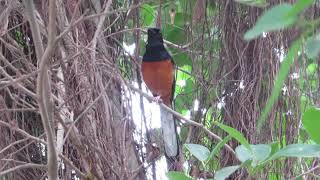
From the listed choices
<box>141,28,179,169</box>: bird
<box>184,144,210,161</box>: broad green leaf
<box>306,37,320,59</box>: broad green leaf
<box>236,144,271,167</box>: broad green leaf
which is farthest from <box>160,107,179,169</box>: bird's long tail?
<box>306,37,320,59</box>: broad green leaf

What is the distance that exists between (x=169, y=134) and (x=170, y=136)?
0.02m

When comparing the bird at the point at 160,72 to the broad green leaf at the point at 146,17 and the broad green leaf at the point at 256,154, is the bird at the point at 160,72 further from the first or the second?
the broad green leaf at the point at 256,154

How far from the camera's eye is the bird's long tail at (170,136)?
6.88ft

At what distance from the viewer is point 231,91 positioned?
6.72 feet

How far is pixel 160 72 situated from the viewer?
3.21 meters

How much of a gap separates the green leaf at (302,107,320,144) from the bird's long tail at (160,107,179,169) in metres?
1.17

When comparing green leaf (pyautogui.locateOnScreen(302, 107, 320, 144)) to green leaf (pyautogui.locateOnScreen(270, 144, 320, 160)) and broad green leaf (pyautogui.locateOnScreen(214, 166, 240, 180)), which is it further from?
broad green leaf (pyautogui.locateOnScreen(214, 166, 240, 180))

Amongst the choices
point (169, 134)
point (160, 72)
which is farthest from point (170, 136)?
point (160, 72)

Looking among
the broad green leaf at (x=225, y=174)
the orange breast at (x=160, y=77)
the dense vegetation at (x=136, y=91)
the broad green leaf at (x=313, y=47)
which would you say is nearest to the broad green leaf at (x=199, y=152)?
the dense vegetation at (x=136, y=91)

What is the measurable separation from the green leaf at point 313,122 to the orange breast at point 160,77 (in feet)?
7.19

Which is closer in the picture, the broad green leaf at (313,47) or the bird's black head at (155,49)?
the broad green leaf at (313,47)

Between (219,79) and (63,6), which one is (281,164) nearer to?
(219,79)

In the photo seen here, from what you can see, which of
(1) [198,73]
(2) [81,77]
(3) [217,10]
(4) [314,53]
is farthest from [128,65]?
(4) [314,53]

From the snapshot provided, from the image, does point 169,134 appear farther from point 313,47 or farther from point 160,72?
point 313,47
